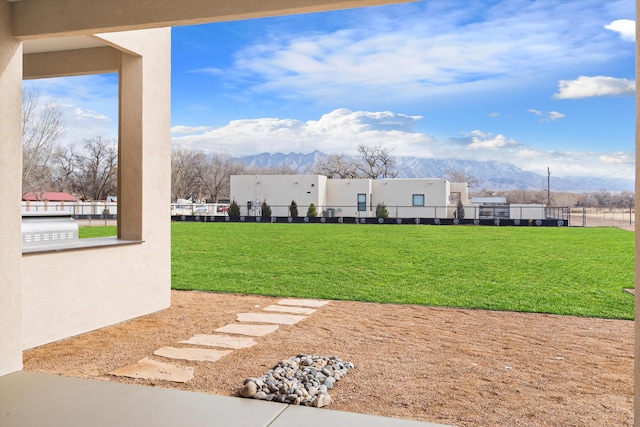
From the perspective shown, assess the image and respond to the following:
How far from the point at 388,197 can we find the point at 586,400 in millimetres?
31923

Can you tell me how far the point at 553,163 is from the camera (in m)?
166

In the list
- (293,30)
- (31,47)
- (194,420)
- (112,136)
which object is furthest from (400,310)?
(293,30)

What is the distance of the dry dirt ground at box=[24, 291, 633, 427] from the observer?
135 inches

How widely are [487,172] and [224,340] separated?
559 feet

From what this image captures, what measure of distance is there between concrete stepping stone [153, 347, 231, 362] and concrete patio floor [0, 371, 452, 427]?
0.90 meters

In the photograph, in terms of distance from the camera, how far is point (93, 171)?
48.8 m

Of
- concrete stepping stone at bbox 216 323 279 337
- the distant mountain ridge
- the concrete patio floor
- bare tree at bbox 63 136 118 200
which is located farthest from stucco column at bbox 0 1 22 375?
the distant mountain ridge

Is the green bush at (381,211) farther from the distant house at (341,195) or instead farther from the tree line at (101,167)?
the tree line at (101,167)

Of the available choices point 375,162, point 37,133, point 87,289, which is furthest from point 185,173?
point 87,289

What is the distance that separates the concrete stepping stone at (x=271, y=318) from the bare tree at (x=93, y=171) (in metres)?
44.4

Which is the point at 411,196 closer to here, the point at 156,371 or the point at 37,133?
the point at 37,133

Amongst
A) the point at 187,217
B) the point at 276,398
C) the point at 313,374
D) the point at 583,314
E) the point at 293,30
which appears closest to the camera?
the point at 276,398

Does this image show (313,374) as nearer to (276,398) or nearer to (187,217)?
(276,398)

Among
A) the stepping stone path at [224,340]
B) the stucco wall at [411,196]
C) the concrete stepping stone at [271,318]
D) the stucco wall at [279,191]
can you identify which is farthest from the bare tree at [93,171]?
the concrete stepping stone at [271,318]
